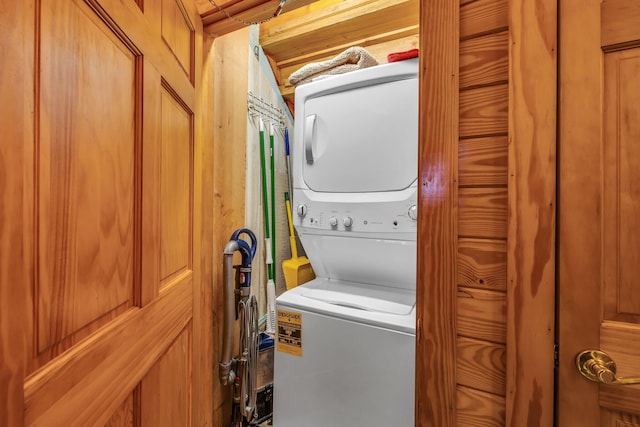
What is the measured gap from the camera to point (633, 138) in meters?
0.61

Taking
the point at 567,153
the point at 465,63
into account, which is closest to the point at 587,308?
the point at 567,153

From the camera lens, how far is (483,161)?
2.43 feet

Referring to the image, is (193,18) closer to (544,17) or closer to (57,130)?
(57,130)

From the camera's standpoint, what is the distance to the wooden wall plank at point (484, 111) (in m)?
0.72

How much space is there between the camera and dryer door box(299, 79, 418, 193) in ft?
4.72

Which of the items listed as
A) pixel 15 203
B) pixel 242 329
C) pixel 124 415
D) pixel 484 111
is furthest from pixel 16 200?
pixel 242 329

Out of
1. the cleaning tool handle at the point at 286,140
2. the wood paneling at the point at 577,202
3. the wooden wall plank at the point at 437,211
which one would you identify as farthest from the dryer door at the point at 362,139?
the wood paneling at the point at 577,202

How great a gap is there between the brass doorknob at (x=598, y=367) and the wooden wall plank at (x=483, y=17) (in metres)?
0.80

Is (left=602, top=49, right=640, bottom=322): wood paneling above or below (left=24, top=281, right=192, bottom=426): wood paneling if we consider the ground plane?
above

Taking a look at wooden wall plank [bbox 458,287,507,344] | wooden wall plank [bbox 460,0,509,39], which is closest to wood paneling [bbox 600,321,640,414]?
wooden wall plank [bbox 458,287,507,344]

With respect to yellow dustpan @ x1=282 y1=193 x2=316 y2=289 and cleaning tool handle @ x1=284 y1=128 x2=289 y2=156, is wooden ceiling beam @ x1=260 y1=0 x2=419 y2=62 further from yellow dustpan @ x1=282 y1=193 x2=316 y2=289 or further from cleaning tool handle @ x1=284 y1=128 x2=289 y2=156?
yellow dustpan @ x1=282 y1=193 x2=316 y2=289

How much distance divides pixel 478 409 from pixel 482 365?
0.12 m

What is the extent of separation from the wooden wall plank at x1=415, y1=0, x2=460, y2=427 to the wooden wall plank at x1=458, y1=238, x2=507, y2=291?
0.08 feet

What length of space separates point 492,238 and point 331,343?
89cm
